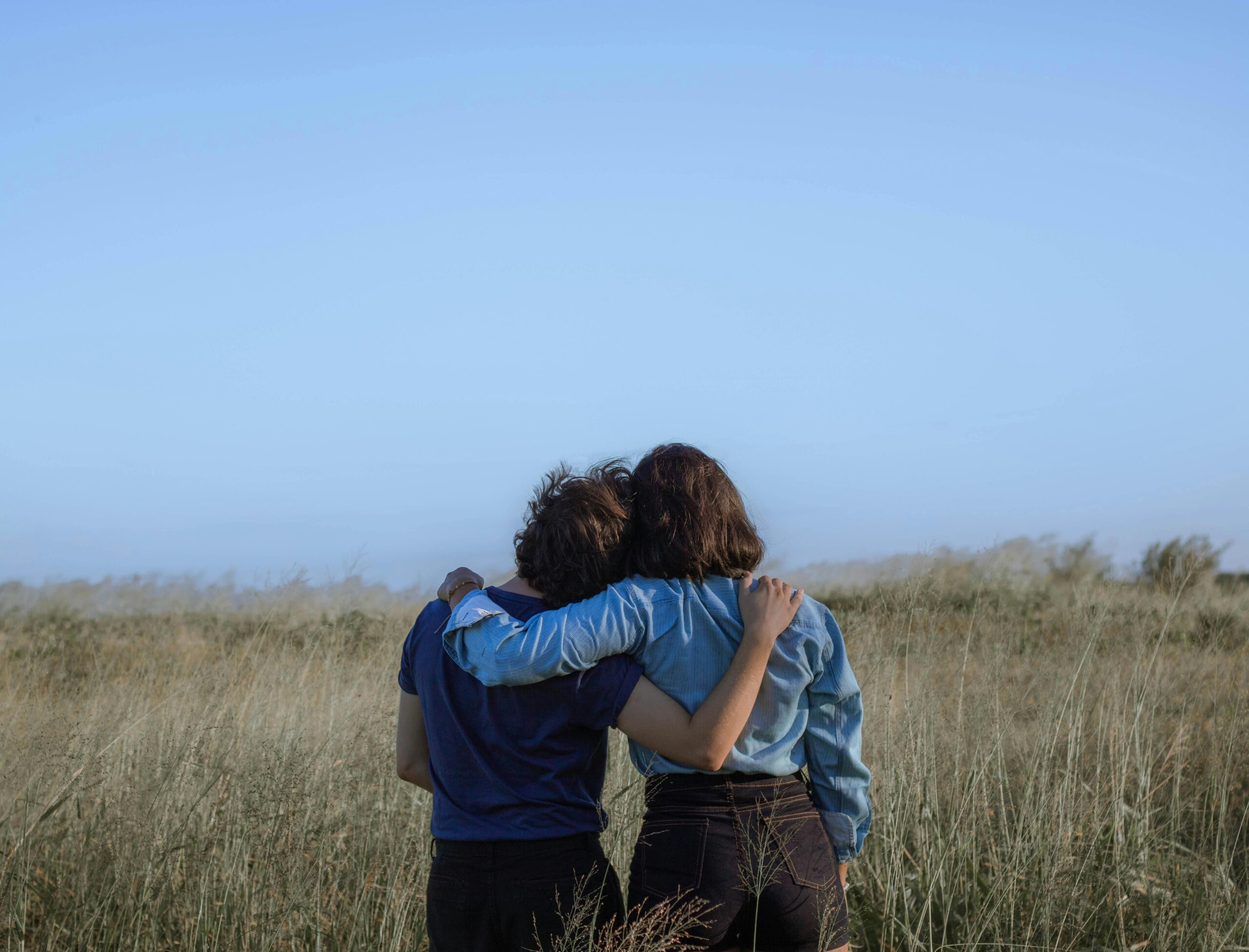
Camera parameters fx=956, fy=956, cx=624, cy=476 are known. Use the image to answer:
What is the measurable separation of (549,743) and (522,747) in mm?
60

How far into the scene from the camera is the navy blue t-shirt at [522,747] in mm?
1980

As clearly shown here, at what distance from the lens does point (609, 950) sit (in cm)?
187

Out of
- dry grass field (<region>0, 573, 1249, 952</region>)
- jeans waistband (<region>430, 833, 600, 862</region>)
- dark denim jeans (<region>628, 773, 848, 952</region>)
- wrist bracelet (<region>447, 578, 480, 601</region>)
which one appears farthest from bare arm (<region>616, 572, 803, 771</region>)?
dry grass field (<region>0, 573, 1249, 952</region>)

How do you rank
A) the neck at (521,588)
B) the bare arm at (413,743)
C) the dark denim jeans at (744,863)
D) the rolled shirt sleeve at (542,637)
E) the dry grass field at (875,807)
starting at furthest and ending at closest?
the dry grass field at (875,807)
the bare arm at (413,743)
the neck at (521,588)
the dark denim jeans at (744,863)
the rolled shirt sleeve at (542,637)

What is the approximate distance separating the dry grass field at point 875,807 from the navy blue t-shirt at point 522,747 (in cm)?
111

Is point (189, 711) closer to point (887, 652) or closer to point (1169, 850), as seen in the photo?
point (887, 652)

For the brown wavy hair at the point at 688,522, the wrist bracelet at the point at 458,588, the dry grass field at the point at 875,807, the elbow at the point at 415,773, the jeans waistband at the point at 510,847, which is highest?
the brown wavy hair at the point at 688,522

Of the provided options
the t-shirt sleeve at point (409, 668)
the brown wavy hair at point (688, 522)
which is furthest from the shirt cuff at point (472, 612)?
the brown wavy hair at point (688, 522)

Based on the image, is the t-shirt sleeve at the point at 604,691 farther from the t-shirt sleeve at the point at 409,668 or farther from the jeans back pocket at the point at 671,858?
the t-shirt sleeve at the point at 409,668

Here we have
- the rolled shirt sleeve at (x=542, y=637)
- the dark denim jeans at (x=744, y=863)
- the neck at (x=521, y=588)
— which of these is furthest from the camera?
the neck at (x=521, y=588)

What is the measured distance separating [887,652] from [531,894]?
3199mm

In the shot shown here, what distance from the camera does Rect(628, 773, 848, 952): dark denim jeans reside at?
78.1 inches

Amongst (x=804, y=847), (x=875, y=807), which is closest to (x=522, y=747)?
(x=804, y=847)

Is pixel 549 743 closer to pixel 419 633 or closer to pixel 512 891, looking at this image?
pixel 512 891
